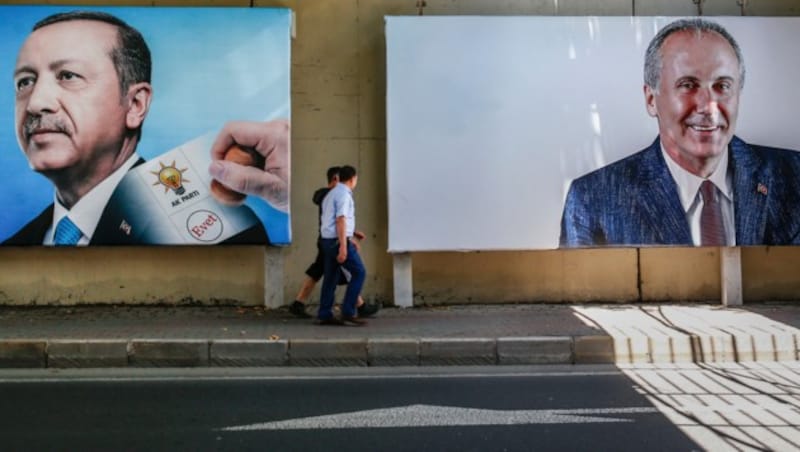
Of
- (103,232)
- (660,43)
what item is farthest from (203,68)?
(660,43)

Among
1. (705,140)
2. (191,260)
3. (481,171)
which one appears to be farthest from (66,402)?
(705,140)

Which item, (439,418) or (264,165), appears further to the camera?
(264,165)

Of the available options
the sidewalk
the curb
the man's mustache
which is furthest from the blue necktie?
the curb

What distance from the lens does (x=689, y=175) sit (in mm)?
8680

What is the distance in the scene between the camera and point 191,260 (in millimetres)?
8797

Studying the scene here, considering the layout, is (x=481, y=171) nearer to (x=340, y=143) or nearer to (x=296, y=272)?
(x=340, y=143)

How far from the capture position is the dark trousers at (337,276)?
758cm

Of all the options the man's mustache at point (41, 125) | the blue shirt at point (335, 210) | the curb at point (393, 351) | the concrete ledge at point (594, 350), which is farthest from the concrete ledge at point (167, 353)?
the concrete ledge at point (594, 350)

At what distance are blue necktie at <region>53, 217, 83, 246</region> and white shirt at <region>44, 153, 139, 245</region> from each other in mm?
A: 34

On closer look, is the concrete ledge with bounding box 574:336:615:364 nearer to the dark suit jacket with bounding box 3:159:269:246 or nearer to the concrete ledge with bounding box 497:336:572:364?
the concrete ledge with bounding box 497:336:572:364

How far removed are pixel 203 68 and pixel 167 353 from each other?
11.2 ft

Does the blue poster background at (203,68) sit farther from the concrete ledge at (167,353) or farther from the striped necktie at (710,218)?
the striped necktie at (710,218)

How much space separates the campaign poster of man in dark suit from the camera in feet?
28.3

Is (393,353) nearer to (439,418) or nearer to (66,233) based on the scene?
(439,418)
